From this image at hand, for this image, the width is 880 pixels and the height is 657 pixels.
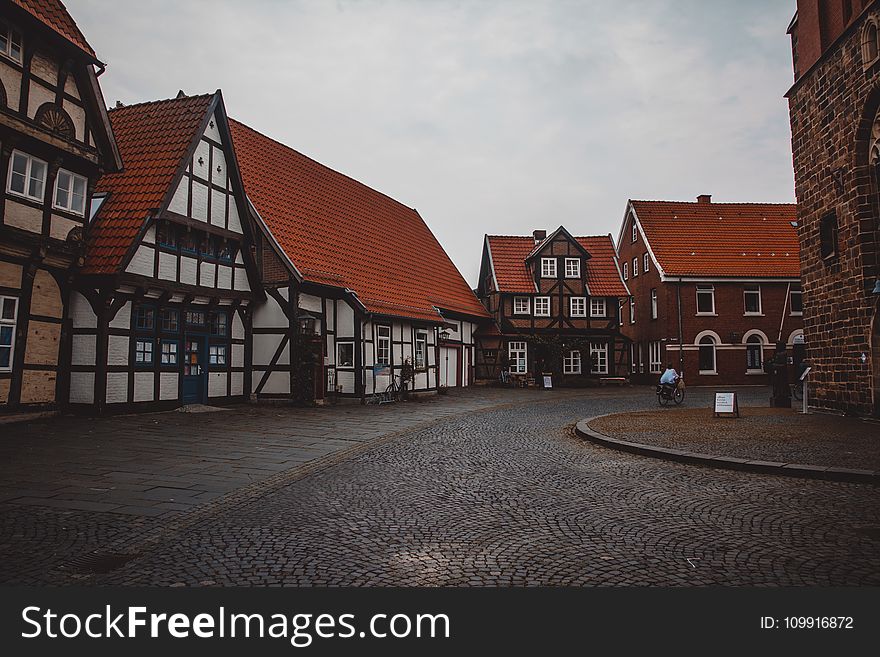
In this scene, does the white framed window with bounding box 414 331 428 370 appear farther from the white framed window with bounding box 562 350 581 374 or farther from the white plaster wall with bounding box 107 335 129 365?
the white framed window with bounding box 562 350 581 374

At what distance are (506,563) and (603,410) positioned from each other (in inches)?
585

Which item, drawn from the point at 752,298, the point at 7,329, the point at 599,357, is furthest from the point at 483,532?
the point at 752,298

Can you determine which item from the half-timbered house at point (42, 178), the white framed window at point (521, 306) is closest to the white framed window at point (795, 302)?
the white framed window at point (521, 306)

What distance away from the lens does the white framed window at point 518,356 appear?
119ft

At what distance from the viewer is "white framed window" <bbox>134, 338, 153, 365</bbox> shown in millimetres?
16250

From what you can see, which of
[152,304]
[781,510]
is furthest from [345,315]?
[781,510]

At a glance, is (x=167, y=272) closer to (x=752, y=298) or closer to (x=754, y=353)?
(x=754, y=353)

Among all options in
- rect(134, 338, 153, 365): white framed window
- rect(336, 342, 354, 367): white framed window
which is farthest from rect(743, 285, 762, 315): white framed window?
rect(134, 338, 153, 365): white framed window

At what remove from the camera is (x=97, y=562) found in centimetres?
479

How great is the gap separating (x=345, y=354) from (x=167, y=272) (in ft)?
21.7

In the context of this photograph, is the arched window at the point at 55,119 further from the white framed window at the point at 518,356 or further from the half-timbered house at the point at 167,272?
the white framed window at the point at 518,356

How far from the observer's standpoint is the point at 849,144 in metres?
14.8

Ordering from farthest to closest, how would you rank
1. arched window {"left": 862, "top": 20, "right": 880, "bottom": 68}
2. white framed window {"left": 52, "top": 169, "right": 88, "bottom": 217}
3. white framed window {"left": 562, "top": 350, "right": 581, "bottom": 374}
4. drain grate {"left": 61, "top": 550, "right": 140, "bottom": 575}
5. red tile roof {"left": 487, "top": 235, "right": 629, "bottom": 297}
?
red tile roof {"left": 487, "top": 235, "right": 629, "bottom": 297}
white framed window {"left": 562, "top": 350, "right": 581, "bottom": 374}
white framed window {"left": 52, "top": 169, "right": 88, "bottom": 217}
arched window {"left": 862, "top": 20, "right": 880, "bottom": 68}
drain grate {"left": 61, "top": 550, "right": 140, "bottom": 575}

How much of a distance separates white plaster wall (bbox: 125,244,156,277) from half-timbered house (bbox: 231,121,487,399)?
445 cm
